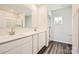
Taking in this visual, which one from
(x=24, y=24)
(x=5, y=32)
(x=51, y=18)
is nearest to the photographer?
(x=5, y=32)

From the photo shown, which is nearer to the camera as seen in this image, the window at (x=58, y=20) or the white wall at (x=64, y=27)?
the white wall at (x=64, y=27)

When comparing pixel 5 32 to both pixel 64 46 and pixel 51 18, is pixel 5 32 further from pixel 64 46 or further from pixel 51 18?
pixel 64 46

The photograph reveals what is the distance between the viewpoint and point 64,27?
4.69 feet

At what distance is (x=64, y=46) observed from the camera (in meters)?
1.51

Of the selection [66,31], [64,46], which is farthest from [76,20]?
[64,46]

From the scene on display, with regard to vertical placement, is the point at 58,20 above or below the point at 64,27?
above

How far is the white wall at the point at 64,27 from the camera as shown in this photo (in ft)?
4.26

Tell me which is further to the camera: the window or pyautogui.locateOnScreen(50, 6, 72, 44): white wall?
the window

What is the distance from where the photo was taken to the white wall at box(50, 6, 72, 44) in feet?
4.26
